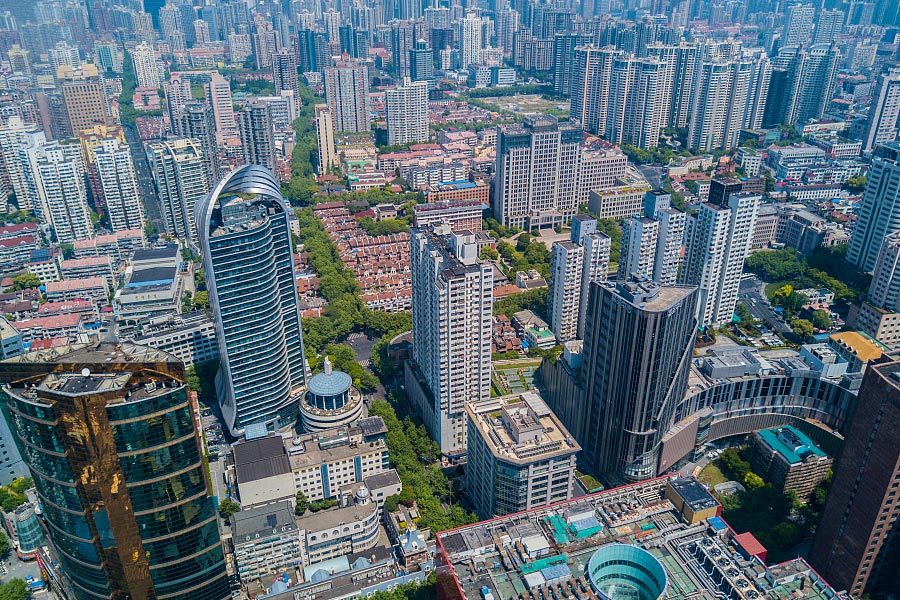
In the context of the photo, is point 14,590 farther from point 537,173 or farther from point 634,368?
point 537,173

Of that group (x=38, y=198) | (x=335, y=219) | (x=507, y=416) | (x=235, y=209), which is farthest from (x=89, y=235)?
(x=507, y=416)

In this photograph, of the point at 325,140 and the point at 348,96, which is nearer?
the point at 325,140

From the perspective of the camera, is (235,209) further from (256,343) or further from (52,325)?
(52,325)

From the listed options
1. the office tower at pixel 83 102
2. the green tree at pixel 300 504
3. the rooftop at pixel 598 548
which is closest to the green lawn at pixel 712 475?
the rooftop at pixel 598 548

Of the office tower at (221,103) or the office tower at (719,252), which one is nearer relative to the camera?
the office tower at (719,252)

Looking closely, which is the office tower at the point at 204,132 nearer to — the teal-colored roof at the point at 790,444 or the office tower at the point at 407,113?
the office tower at the point at 407,113

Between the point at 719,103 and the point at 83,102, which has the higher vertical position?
the point at 83,102

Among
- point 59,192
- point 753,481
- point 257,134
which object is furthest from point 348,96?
point 753,481
